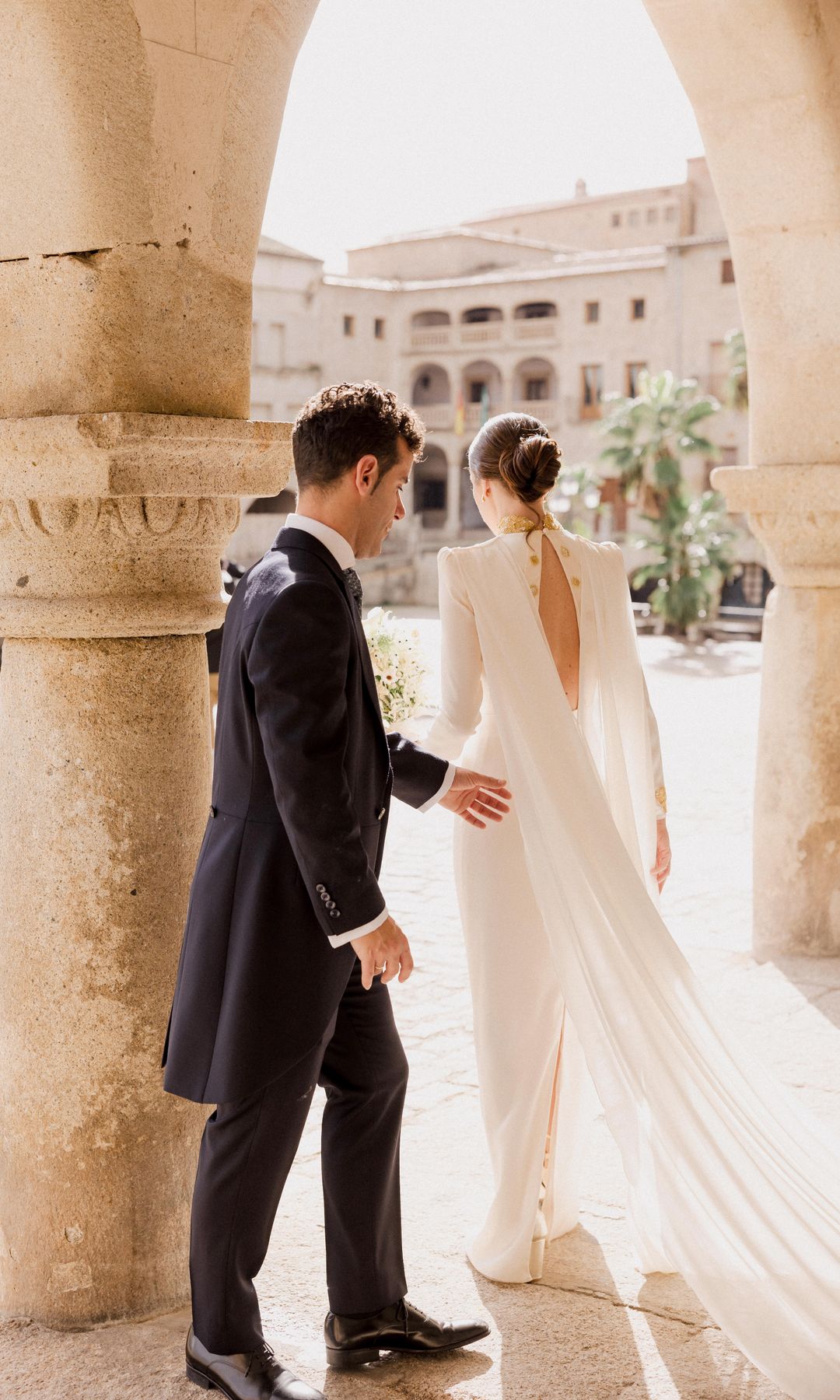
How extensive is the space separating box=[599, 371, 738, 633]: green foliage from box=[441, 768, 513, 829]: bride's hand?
89.4ft

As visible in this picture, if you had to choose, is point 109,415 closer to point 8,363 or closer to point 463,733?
point 8,363

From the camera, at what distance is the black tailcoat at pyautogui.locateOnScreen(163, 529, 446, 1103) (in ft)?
8.05

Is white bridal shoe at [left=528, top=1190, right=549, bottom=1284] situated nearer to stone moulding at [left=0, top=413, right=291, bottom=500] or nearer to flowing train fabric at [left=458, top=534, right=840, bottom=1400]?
flowing train fabric at [left=458, top=534, right=840, bottom=1400]

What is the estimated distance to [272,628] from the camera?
2.48 meters

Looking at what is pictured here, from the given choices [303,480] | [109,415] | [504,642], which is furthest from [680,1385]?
[109,415]

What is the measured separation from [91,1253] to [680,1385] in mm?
1196

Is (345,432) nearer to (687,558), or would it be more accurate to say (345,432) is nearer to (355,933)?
(355,933)

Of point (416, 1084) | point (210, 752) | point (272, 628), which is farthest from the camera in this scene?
point (416, 1084)

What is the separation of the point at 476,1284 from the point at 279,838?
1240 millimetres

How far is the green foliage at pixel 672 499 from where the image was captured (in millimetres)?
30438

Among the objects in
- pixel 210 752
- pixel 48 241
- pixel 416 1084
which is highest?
pixel 48 241

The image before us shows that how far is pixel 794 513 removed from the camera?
5.57 m

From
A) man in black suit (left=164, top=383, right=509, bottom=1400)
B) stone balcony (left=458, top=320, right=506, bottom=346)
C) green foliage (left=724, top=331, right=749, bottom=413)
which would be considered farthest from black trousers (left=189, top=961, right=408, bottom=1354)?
stone balcony (left=458, top=320, right=506, bottom=346)

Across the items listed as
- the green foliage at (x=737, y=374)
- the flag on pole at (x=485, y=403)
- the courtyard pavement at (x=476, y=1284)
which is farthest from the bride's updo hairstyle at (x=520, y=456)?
the flag on pole at (x=485, y=403)
